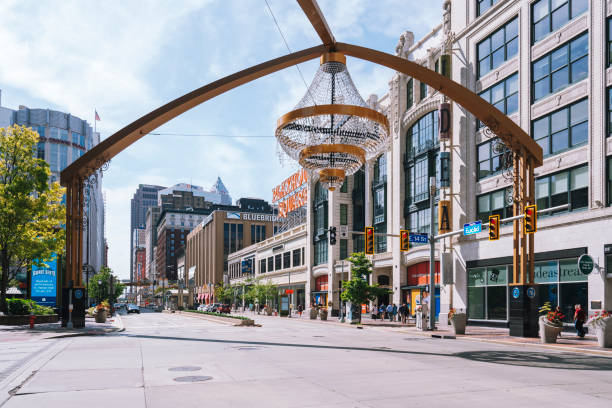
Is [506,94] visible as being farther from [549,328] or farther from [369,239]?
[549,328]

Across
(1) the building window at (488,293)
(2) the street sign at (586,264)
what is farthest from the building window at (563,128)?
(1) the building window at (488,293)

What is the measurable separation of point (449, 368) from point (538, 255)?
69.3ft

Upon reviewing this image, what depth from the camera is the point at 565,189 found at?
3200 cm

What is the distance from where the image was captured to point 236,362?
16.1 meters

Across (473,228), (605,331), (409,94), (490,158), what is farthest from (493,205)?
(605,331)

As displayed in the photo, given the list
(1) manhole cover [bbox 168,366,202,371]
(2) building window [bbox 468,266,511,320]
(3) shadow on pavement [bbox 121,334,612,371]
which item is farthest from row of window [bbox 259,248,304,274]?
(1) manhole cover [bbox 168,366,202,371]

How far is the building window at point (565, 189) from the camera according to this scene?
30.8 metres

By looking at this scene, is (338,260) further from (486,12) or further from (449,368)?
(449,368)

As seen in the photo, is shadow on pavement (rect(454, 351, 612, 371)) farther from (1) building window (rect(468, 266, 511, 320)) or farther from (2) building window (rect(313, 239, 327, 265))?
(2) building window (rect(313, 239, 327, 265))

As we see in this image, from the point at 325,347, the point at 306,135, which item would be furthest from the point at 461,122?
the point at 325,347

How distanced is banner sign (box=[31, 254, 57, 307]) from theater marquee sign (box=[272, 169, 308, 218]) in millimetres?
33040

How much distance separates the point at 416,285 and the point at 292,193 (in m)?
39.2

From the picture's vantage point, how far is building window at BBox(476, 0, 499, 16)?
39812mm

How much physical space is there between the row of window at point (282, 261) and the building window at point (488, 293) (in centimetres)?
3885
